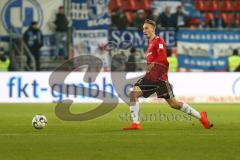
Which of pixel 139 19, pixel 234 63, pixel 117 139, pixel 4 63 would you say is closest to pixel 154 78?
pixel 117 139

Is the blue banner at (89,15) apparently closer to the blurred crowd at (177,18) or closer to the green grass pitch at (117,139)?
the blurred crowd at (177,18)

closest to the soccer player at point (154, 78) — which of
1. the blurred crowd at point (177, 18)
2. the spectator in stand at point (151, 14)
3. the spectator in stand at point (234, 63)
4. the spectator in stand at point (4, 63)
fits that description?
the spectator in stand at point (4, 63)

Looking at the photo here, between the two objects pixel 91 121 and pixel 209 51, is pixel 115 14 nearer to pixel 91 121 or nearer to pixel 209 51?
pixel 209 51

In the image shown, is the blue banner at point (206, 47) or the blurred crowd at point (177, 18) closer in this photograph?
the blue banner at point (206, 47)

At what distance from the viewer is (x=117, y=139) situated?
40.4 feet

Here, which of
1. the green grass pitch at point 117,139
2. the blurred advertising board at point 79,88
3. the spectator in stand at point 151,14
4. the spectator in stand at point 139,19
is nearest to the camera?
the green grass pitch at point 117,139

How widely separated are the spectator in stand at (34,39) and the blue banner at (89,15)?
171 cm

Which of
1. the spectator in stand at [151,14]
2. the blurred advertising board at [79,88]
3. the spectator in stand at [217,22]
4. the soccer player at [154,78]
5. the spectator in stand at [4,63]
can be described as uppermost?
the spectator in stand at [151,14]

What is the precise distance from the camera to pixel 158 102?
82.6 feet

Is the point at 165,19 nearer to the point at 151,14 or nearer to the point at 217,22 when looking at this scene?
the point at 151,14

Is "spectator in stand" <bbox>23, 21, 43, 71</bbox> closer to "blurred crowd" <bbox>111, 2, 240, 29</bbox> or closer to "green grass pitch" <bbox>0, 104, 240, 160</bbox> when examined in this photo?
"blurred crowd" <bbox>111, 2, 240, 29</bbox>

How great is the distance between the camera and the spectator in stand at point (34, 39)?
26359mm

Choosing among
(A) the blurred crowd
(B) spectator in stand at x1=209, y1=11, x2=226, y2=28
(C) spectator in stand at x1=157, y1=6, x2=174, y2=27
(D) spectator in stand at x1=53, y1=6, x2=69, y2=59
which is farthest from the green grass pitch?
(B) spectator in stand at x1=209, y1=11, x2=226, y2=28

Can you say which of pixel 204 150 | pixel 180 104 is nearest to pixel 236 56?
pixel 180 104
